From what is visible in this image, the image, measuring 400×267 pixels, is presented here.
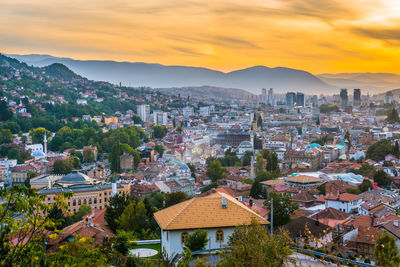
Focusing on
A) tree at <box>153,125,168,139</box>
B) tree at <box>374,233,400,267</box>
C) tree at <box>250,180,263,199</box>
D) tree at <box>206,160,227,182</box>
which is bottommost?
tree at <box>206,160,227,182</box>

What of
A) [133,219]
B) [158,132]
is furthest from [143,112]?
[133,219]

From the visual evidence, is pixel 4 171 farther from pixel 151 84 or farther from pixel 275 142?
pixel 151 84

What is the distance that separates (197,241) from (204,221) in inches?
33.7

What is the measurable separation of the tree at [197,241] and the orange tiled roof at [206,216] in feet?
2.02

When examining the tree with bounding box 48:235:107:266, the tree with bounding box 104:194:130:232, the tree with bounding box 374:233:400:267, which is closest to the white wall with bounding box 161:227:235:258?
the tree with bounding box 374:233:400:267

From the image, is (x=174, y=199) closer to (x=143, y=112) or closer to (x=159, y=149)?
(x=159, y=149)

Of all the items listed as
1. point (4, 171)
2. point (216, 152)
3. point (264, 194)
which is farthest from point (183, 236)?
point (216, 152)

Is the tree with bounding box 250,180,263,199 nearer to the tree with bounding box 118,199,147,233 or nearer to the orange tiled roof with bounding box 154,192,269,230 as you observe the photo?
the tree with bounding box 118,199,147,233

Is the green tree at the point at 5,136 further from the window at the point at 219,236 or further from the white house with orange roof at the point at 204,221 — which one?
the window at the point at 219,236

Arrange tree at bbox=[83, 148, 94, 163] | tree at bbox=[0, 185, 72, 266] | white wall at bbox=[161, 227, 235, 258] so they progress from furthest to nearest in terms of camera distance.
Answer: tree at bbox=[83, 148, 94, 163] → white wall at bbox=[161, 227, 235, 258] → tree at bbox=[0, 185, 72, 266]

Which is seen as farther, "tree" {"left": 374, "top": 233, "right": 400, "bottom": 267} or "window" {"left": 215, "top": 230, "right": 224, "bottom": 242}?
"window" {"left": 215, "top": 230, "right": 224, "bottom": 242}

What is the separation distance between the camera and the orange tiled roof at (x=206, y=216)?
8.01m

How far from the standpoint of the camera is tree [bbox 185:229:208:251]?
286 inches

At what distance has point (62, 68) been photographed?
8569cm
